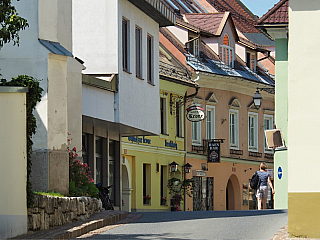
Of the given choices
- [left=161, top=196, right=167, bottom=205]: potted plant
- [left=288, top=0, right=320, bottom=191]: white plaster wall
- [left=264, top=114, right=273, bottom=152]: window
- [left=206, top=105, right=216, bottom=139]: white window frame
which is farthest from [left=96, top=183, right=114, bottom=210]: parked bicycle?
[left=264, top=114, right=273, bottom=152]: window

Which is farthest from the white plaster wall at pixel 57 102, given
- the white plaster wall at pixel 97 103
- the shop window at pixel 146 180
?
the shop window at pixel 146 180

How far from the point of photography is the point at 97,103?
22.2 metres

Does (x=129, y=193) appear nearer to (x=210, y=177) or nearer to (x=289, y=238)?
(x=210, y=177)

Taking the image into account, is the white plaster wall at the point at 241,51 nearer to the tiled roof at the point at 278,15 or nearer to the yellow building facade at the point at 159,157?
the yellow building facade at the point at 159,157

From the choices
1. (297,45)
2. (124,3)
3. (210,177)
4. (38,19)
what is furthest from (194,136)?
(297,45)

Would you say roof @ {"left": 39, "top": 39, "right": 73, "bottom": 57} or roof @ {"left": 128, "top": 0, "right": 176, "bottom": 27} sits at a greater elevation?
roof @ {"left": 128, "top": 0, "right": 176, "bottom": 27}

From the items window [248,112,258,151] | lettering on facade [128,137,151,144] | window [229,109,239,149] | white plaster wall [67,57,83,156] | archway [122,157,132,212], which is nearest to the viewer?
white plaster wall [67,57,83,156]

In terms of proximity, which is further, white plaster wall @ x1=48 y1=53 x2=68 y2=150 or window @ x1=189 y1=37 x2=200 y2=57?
window @ x1=189 y1=37 x2=200 y2=57

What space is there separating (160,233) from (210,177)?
26310 mm

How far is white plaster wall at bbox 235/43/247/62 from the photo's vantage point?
148 feet

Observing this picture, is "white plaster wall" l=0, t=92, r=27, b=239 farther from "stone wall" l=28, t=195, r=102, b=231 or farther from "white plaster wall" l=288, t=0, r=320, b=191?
"white plaster wall" l=288, t=0, r=320, b=191

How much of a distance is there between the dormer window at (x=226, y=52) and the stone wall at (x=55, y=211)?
27353 mm

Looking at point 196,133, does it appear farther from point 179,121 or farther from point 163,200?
point 163,200

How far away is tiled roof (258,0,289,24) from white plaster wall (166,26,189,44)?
16653 millimetres
